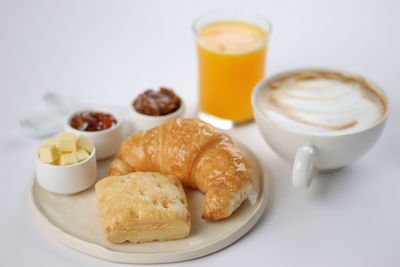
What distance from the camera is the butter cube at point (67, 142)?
7.21ft

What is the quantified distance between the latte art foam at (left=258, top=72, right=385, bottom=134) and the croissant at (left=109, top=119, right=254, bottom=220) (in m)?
0.29

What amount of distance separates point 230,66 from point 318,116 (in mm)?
560

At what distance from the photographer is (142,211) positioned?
198cm

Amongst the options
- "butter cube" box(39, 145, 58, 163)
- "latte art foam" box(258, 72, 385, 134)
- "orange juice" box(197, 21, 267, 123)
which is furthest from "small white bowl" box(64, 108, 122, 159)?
"latte art foam" box(258, 72, 385, 134)

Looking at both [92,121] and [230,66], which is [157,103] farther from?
[230,66]

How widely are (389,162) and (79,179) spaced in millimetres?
1460

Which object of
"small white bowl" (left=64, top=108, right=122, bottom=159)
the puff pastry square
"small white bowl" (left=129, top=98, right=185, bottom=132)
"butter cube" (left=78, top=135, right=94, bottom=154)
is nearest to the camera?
the puff pastry square

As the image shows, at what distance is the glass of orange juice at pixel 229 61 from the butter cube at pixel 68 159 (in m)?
0.92

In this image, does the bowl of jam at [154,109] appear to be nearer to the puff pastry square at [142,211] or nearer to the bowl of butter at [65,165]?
the bowl of butter at [65,165]

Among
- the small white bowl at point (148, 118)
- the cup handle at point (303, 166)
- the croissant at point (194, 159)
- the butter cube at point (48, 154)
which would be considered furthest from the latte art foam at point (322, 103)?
the butter cube at point (48, 154)

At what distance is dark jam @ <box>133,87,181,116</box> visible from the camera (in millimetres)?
2580

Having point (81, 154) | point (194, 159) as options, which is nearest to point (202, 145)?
point (194, 159)

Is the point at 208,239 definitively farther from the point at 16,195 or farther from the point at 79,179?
the point at 16,195

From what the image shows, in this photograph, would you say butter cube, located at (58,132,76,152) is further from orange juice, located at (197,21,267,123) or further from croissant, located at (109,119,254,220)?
orange juice, located at (197,21,267,123)
